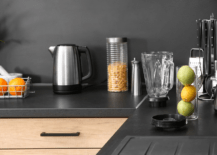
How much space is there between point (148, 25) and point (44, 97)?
79cm

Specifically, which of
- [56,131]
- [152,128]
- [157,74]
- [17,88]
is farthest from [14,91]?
[152,128]

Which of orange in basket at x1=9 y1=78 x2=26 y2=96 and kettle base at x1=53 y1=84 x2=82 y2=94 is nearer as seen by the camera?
orange in basket at x1=9 y1=78 x2=26 y2=96

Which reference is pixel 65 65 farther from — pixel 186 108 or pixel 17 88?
pixel 186 108

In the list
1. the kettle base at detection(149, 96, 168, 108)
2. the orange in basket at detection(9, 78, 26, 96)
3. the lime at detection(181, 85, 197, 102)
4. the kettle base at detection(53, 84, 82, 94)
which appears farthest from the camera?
the kettle base at detection(53, 84, 82, 94)

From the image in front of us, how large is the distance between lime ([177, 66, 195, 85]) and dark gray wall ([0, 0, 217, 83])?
2.89ft

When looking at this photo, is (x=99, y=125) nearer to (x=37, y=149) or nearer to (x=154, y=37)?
(x=37, y=149)

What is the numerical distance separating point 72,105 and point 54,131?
15cm

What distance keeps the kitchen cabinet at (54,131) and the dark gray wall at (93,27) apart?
0.68 m

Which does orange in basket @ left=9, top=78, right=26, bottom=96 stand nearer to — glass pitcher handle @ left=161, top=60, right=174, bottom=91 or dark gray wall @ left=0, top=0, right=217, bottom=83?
dark gray wall @ left=0, top=0, right=217, bottom=83

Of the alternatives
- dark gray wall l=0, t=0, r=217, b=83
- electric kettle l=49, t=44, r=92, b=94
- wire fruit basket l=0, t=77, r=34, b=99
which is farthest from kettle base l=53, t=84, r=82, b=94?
dark gray wall l=0, t=0, r=217, b=83

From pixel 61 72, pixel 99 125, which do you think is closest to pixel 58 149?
pixel 99 125

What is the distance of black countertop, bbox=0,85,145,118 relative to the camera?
4.92ft

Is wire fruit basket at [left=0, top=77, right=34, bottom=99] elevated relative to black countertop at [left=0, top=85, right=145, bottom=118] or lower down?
elevated

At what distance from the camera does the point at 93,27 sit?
2.14 m
